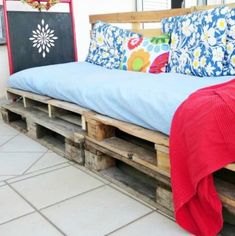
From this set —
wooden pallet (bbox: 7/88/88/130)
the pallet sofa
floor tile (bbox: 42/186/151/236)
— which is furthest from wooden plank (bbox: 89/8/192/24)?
floor tile (bbox: 42/186/151/236)

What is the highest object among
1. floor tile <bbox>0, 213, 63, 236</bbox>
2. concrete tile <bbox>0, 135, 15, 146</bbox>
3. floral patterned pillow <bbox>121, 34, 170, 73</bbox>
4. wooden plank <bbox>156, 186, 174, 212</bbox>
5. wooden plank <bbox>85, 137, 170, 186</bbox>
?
floral patterned pillow <bbox>121, 34, 170, 73</bbox>

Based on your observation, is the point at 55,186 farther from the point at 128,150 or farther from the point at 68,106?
the point at 68,106

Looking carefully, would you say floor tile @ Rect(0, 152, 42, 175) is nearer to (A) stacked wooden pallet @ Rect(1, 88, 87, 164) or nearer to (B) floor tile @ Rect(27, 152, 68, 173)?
(B) floor tile @ Rect(27, 152, 68, 173)

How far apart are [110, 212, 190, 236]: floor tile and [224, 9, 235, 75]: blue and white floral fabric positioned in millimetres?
920

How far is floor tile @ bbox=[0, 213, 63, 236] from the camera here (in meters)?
1.29

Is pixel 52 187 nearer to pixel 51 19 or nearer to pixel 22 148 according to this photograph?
pixel 22 148

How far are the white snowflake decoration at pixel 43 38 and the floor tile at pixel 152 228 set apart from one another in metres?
2.17

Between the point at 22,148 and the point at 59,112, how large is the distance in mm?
350

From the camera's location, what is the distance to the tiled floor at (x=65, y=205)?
1.30 metres

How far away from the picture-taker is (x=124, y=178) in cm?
169

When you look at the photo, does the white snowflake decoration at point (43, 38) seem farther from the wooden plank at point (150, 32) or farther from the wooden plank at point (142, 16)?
the wooden plank at point (150, 32)

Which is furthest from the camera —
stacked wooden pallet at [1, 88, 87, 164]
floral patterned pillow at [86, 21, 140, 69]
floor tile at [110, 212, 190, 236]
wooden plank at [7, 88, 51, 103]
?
floral patterned pillow at [86, 21, 140, 69]

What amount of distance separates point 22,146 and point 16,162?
0.28m

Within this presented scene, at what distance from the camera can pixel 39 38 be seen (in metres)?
3.05
